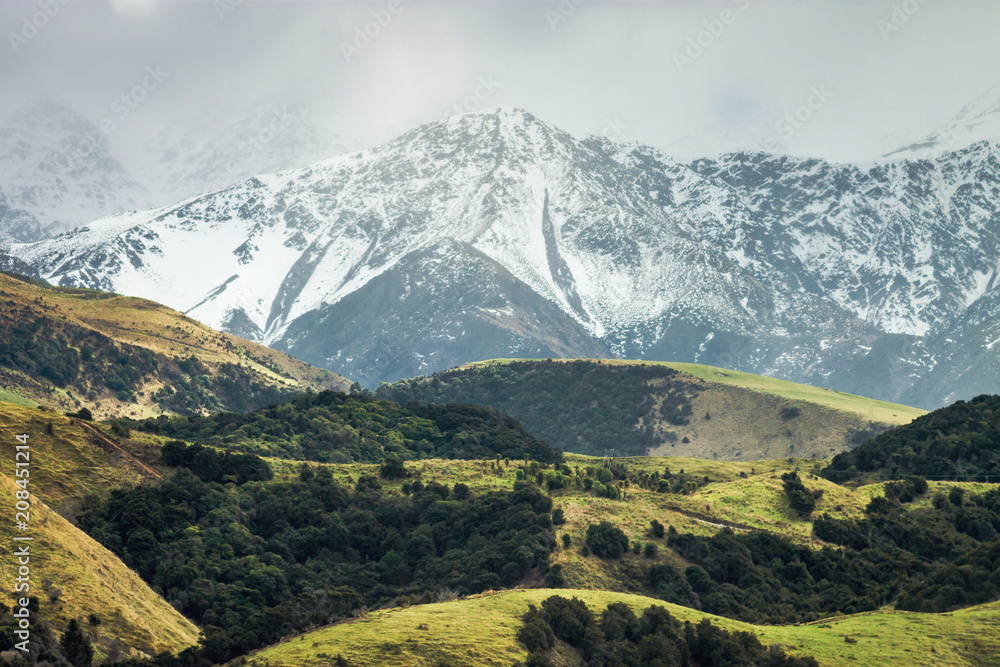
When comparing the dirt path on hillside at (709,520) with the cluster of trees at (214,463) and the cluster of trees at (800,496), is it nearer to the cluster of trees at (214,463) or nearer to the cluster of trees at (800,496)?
the cluster of trees at (800,496)

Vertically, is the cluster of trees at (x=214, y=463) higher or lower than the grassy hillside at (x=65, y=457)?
higher

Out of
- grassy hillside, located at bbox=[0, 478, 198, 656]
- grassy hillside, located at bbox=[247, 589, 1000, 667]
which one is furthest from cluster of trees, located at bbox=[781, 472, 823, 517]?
grassy hillside, located at bbox=[0, 478, 198, 656]

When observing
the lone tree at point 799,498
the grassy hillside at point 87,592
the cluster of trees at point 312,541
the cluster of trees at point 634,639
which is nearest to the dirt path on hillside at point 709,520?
the lone tree at point 799,498

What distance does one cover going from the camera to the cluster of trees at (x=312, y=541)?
451ft

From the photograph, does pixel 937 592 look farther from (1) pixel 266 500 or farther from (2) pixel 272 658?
(1) pixel 266 500

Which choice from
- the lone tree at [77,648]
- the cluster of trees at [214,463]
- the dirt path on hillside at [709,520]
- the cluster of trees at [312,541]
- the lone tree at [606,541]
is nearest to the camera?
the lone tree at [77,648]

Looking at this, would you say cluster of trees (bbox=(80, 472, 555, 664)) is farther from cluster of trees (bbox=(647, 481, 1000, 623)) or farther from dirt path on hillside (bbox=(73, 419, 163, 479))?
cluster of trees (bbox=(647, 481, 1000, 623))

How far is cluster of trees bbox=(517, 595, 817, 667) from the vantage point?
105 metres

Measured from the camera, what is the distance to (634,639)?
111062 mm

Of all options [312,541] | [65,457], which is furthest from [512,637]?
[312,541]

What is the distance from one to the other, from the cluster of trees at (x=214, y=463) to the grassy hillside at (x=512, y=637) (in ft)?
232

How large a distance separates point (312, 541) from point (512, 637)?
70030 millimetres

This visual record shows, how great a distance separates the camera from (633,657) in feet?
348

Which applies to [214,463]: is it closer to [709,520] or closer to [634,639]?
[709,520]
